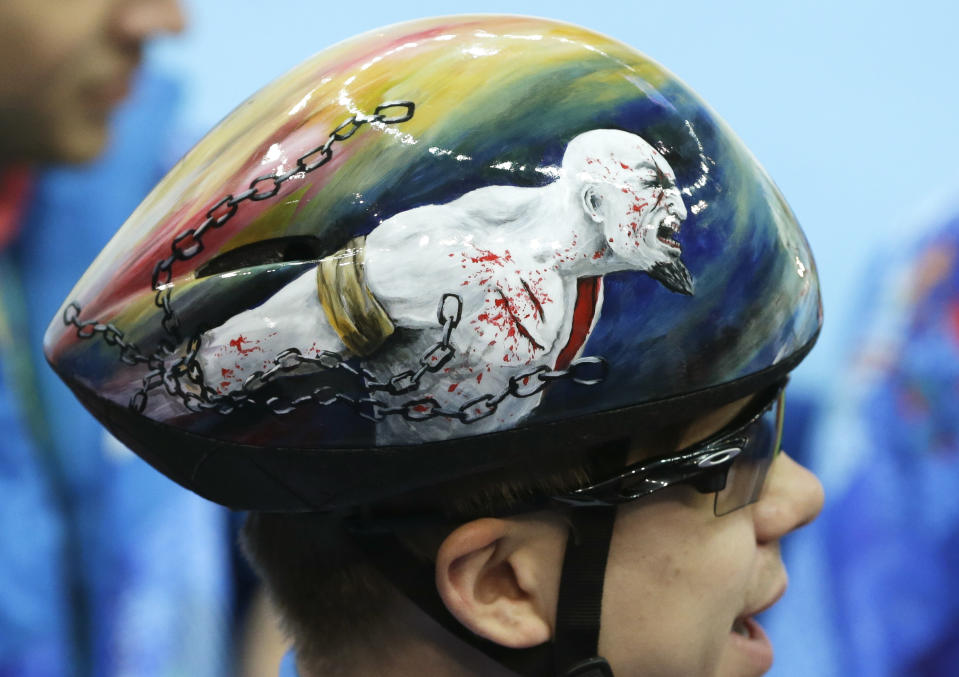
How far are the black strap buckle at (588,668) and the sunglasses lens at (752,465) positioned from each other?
0.55 feet

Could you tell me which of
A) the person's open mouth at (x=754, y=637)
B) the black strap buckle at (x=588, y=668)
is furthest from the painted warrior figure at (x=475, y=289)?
the person's open mouth at (x=754, y=637)

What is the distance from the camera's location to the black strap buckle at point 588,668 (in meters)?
0.89

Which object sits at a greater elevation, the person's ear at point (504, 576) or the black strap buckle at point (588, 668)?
the person's ear at point (504, 576)

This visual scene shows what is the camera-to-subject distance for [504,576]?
0.90 m

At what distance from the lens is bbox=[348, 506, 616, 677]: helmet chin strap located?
0.88 meters

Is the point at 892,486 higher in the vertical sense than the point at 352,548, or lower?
lower

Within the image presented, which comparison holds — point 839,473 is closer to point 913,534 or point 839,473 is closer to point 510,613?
point 913,534

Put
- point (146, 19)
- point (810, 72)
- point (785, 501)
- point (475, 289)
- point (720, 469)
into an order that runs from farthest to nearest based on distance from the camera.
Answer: point (146, 19)
point (810, 72)
point (785, 501)
point (720, 469)
point (475, 289)

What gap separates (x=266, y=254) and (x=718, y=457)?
0.42m

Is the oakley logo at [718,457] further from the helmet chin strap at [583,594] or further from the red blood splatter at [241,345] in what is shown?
the red blood splatter at [241,345]

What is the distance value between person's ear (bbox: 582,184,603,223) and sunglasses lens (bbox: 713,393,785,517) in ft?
0.82

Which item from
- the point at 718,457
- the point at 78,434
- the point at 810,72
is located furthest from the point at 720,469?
the point at 78,434

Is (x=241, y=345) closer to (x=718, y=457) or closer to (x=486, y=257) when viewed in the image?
(x=486, y=257)

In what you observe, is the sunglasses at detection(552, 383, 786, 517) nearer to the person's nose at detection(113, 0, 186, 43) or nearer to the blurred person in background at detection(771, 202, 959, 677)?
the blurred person in background at detection(771, 202, 959, 677)
